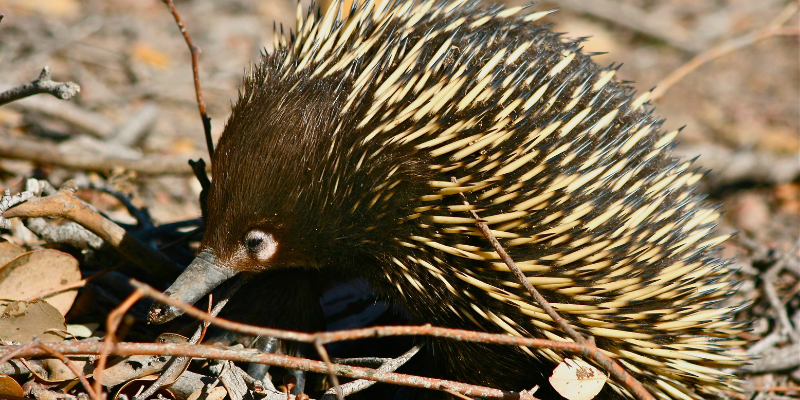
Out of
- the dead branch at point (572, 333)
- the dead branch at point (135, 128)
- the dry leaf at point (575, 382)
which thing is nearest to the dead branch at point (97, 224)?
the dead branch at point (572, 333)

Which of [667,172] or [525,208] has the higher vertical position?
[667,172]

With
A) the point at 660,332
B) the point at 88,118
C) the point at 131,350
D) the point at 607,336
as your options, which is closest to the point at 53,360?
the point at 131,350

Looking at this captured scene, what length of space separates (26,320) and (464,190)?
1.39m

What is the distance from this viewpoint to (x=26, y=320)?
2.09 meters

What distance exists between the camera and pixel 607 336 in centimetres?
213

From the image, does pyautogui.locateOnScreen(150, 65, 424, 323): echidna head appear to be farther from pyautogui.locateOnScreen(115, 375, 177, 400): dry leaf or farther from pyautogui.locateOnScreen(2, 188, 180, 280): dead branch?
pyautogui.locateOnScreen(2, 188, 180, 280): dead branch

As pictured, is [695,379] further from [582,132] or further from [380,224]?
[380,224]

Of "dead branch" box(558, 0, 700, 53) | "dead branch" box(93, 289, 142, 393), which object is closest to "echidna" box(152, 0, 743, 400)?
"dead branch" box(93, 289, 142, 393)

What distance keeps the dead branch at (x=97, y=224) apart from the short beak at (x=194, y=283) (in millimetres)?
289

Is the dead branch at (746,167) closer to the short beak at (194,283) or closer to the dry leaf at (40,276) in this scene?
the short beak at (194,283)

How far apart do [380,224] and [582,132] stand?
686mm

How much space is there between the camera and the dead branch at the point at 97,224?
2.21m

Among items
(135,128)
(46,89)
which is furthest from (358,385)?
(135,128)

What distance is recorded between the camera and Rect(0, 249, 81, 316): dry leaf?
216cm
